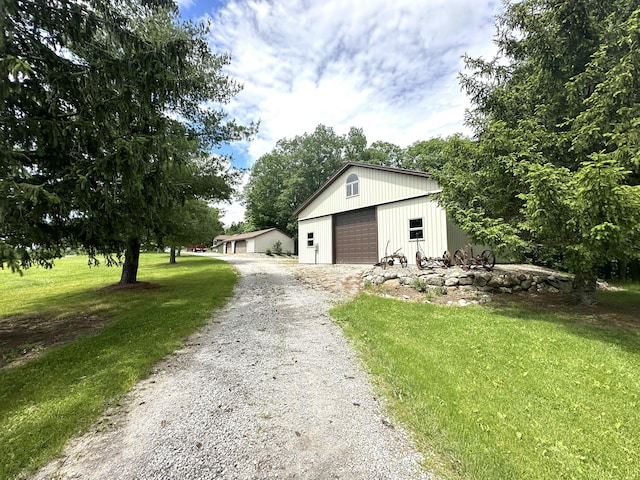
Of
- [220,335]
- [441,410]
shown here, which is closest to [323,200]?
[220,335]

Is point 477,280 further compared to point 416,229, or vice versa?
point 416,229

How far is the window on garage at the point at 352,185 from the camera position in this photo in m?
15.6

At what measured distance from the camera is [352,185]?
51.9ft

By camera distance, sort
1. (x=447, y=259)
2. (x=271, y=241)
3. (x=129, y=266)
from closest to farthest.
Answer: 1. (x=447, y=259)
2. (x=129, y=266)
3. (x=271, y=241)

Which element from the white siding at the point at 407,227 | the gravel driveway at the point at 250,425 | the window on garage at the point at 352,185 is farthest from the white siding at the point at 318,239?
the gravel driveway at the point at 250,425

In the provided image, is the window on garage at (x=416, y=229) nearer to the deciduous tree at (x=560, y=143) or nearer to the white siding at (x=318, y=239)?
the deciduous tree at (x=560, y=143)

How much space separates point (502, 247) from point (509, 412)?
458 centimetres

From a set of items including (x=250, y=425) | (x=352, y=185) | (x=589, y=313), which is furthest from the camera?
(x=352, y=185)

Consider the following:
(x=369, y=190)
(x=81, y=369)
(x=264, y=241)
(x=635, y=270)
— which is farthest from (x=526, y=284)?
(x=264, y=241)

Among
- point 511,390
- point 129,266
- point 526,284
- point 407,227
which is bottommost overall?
point 511,390

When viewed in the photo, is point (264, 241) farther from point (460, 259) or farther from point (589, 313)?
point (589, 313)

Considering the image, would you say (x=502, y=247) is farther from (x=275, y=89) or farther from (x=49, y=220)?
(x=275, y=89)

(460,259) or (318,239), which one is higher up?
(318,239)

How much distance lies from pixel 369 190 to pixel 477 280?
753 cm
